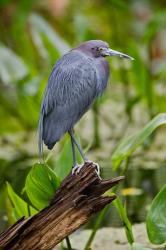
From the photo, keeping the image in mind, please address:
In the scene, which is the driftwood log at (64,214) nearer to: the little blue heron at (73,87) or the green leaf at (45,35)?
the little blue heron at (73,87)

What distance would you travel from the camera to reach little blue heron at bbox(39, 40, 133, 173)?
3014 mm

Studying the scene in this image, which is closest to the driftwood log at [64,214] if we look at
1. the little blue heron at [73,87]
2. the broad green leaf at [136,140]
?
the little blue heron at [73,87]

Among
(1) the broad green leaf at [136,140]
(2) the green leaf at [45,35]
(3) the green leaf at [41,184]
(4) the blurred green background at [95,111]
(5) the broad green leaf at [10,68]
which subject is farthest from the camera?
(2) the green leaf at [45,35]

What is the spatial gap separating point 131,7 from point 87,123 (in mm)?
3506

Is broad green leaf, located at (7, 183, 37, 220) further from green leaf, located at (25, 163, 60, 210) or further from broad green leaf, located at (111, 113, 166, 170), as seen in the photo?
broad green leaf, located at (111, 113, 166, 170)

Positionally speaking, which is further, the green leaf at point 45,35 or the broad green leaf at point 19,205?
the green leaf at point 45,35

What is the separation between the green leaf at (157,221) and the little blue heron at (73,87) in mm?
300

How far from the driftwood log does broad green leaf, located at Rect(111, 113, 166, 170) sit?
34 centimetres

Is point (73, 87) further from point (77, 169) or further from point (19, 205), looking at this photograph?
point (19, 205)

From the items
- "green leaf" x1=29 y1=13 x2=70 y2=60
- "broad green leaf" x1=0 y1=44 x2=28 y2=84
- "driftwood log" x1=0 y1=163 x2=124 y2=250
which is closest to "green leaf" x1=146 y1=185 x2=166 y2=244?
"driftwood log" x1=0 y1=163 x2=124 y2=250

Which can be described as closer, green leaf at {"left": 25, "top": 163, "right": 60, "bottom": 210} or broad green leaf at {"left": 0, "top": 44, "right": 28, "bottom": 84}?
green leaf at {"left": 25, "top": 163, "right": 60, "bottom": 210}

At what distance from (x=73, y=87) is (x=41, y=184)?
34 cm

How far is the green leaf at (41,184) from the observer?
3006 mm

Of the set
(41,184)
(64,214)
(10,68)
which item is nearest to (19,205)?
(41,184)
